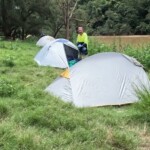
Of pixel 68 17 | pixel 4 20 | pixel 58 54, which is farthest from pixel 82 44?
pixel 4 20

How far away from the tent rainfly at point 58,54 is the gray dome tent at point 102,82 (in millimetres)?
5284

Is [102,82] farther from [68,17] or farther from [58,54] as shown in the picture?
[68,17]

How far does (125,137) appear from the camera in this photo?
5.21 meters

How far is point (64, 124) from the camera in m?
5.66

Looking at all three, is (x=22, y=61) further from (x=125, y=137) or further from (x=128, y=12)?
(x=128, y=12)

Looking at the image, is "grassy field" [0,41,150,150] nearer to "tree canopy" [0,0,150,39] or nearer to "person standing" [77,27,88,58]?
"person standing" [77,27,88,58]

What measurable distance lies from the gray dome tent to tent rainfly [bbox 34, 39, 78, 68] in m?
Answer: 5.28

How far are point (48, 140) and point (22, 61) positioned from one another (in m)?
9.76

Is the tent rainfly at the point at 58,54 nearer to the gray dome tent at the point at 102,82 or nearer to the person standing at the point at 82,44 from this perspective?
the person standing at the point at 82,44

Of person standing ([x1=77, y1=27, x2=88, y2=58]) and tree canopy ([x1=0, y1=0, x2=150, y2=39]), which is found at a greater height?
person standing ([x1=77, y1=27, x2=88, y2=58])

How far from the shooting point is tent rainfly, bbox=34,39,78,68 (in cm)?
1385

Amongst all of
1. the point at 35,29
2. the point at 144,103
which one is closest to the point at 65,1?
the point at 35,29

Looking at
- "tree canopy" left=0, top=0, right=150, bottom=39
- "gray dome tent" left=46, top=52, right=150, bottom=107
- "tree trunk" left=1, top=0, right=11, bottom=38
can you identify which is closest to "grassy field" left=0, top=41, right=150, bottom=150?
"gray dome tent" left=46, top=52, right=150, bottom=107

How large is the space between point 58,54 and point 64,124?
870 cm
